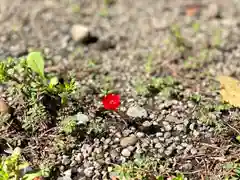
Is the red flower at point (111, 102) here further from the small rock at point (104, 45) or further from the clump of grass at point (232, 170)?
the small rock at point (104, 45)

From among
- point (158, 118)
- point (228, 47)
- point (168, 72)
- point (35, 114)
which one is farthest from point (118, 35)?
point (35, 114)

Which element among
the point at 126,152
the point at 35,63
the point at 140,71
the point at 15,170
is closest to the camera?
the point at 15,170

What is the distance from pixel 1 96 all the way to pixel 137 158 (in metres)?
1.00

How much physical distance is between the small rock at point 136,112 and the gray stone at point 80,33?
1198 mm

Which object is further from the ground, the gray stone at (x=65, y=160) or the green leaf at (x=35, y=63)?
the green leaf at (x=35, y=63)

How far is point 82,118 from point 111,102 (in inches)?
8.8

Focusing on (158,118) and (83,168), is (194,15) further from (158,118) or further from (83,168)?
(83,168)

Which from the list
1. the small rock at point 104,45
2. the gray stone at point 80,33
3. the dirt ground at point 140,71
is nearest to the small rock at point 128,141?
the dirt ground at point 140,71

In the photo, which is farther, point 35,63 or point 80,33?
point 80,33

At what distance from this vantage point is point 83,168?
8.18 feet

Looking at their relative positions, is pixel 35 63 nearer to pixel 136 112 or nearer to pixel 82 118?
pixel 82 118

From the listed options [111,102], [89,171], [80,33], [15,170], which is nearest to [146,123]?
[111,102]

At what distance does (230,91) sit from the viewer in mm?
2887

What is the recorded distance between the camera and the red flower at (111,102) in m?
2.72
